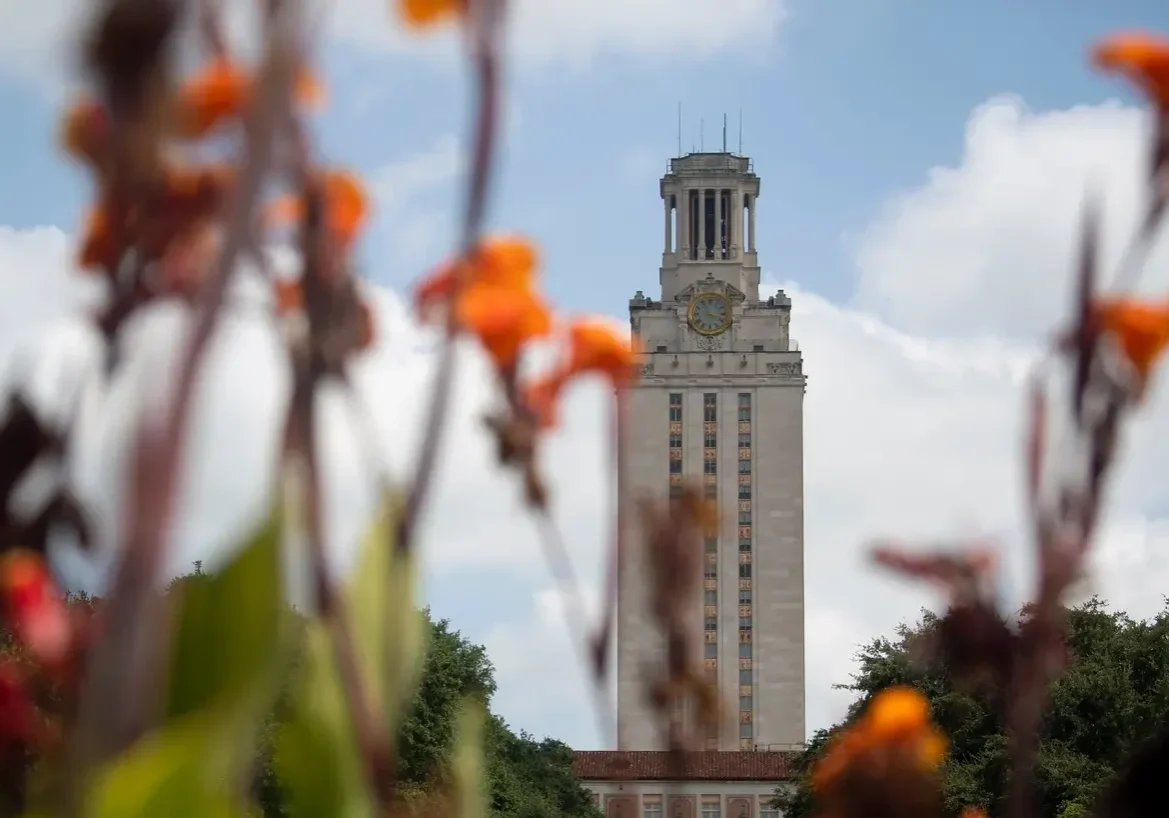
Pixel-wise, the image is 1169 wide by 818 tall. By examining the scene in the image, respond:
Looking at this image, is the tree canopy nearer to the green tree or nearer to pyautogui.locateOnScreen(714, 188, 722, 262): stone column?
the green tree

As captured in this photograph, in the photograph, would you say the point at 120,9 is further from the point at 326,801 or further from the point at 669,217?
the point at 669,217

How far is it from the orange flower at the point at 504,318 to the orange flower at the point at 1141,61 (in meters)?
0.33

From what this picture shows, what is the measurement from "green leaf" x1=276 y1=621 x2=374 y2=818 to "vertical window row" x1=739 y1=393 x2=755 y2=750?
299 ft

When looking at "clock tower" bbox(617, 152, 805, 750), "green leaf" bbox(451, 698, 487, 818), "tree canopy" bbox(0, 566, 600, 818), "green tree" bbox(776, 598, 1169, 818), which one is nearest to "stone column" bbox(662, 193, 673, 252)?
"clock tower" bbox(617, 152, 805, 750)

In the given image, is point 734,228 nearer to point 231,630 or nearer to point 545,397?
point 545,397

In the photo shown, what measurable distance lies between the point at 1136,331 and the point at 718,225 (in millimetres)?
99253

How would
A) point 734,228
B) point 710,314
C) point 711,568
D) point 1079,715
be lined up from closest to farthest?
point 1079,715
point 711,568
point 710,314
point 734,228

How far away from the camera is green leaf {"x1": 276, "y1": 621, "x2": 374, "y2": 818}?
2.82ft

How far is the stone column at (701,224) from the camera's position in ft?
321

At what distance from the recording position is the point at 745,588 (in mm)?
94562

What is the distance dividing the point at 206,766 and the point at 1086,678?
30.7m

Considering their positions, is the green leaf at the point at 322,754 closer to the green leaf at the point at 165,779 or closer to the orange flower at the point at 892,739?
the green leaf at the point at 165,779

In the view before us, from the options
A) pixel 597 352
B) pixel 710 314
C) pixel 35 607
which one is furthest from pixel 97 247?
pixel 710 314

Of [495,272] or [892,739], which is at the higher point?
[495,272]
